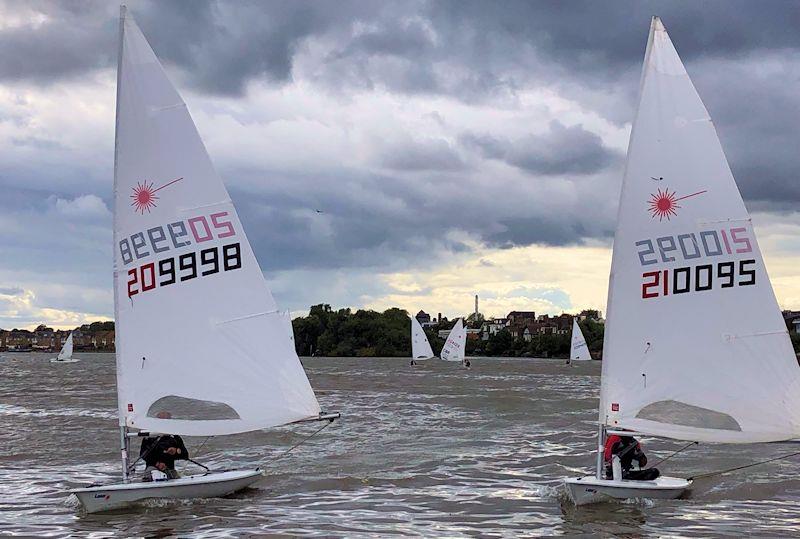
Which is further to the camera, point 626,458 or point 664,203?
point 626,458

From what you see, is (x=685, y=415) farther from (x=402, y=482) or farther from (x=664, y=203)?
(x=402, y=482)

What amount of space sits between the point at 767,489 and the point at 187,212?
11.2 m

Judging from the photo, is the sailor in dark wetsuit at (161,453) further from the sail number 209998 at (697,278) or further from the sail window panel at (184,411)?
the sail number 209998 at (697,278)

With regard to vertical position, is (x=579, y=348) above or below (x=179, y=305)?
below

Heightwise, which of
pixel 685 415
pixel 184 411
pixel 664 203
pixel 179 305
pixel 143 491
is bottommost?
pixel 143 491

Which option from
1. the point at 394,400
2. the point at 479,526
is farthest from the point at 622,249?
the point at 394,400

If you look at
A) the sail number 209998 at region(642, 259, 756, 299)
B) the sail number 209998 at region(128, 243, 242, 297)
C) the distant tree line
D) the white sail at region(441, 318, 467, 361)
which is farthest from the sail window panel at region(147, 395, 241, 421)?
the distant tree line

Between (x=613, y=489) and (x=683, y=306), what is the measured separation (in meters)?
2.72

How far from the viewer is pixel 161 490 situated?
1387 cm

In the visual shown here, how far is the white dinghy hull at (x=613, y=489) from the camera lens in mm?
13797

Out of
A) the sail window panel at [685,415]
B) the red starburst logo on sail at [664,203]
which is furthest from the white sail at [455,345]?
the red starburst logo on sail at [664,203]

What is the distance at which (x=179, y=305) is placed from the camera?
14289 mm

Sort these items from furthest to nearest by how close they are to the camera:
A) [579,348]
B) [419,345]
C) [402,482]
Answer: [579,348], [419,345], [402,482]

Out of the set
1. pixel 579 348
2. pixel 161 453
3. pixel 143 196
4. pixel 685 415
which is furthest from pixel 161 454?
pixel 579 348
